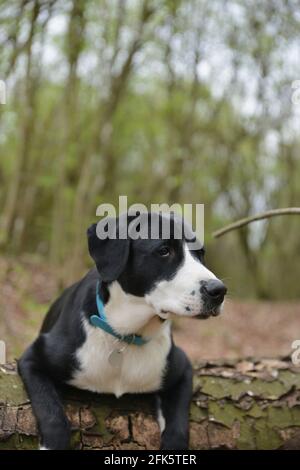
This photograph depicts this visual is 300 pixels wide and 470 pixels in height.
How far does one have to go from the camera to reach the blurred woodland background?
8.05 meters

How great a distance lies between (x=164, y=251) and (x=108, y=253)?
0.97ft

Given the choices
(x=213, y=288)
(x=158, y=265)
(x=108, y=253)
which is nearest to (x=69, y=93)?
(x=108, y=253)

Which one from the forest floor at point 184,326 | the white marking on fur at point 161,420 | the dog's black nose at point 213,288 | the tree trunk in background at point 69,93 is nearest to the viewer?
the dog's black nose at point 213,288

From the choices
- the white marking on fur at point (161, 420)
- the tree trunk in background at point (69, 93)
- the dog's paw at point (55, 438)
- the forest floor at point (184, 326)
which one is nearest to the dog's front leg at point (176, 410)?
→ the white marking on fur at point (161, 420)

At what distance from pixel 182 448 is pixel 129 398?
0.41 meters

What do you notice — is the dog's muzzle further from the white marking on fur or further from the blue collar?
the white marking on fur

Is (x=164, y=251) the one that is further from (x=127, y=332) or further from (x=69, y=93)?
(x=69, y=93)

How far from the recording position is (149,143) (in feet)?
55.8

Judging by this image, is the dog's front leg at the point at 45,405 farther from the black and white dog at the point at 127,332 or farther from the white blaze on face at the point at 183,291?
the white blaze on face at the point at 183,291

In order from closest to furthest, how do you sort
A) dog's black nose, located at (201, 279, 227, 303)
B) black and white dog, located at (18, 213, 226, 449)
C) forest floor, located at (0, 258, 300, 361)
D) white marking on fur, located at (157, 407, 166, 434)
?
dog's black nose, located at (201, 279, 227, 303)
black and white dog, located at (18, 213, 226, 449)
white marking on fur, located at (157, 407, 166, 434)
forest floor, located at (0, 258, 300, 361)

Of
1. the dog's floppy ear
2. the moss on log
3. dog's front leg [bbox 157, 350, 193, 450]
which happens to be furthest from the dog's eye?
the moss on log

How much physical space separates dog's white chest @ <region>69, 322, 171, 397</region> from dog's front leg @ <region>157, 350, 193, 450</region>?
14cm

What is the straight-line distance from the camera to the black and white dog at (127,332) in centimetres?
294

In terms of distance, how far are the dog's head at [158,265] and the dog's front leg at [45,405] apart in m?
0.67
